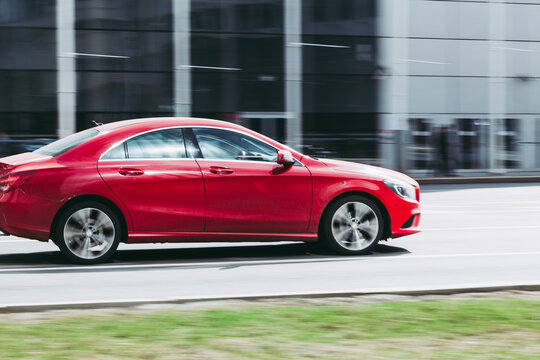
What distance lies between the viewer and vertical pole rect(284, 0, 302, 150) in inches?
1131

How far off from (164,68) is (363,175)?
19122mm

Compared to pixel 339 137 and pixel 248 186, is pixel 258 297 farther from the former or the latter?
pixel 339 137

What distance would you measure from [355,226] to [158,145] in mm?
2254

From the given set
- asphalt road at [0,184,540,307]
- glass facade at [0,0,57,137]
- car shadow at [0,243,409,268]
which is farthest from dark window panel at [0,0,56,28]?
car shadow at [0,243,409,268]

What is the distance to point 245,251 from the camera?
968 centimetres

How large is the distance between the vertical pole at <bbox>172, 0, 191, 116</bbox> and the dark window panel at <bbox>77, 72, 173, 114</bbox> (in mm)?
234

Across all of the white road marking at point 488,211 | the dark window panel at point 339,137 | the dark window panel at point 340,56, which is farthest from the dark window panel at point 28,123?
the white road marking at point 488,211

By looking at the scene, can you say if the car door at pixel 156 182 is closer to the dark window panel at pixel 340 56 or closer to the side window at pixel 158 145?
the side window at pixel 158 145

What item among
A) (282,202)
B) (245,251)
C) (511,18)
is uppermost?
(511,18)

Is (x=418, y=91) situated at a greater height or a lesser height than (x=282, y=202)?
greater

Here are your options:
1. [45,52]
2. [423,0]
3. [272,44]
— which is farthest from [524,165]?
[45,52]

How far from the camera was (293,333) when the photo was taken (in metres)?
5.21

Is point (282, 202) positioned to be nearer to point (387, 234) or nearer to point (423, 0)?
point (387, 234)

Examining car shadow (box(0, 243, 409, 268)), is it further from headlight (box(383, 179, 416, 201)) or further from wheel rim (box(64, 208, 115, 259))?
headlight (box(383, 179, 416, 201))
